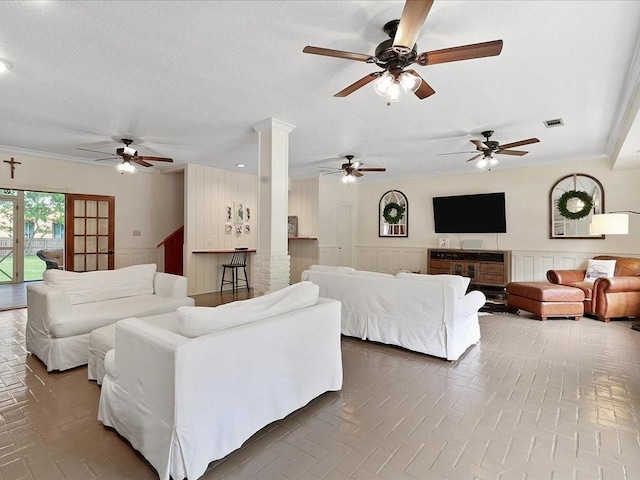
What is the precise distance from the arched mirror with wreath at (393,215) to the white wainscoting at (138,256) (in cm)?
537

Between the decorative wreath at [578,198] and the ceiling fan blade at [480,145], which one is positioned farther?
the decorative wreath at [578,198]

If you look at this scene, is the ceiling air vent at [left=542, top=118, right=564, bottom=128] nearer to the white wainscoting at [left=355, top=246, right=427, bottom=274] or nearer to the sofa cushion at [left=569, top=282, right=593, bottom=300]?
the sofa cushion at [left=569, top=282, right=593, bottom=300]

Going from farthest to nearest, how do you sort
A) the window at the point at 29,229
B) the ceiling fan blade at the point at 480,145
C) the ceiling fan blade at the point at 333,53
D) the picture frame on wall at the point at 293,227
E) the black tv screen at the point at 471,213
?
the window at the point at 29,229, the picture frame on wall at the point at 293,227, the black tv screen at the point at 471,213, the ceiling fan blade at the point at 480,145, the ceiling fan blade at the point at 333,53

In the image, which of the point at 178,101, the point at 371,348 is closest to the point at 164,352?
the point at 371,348

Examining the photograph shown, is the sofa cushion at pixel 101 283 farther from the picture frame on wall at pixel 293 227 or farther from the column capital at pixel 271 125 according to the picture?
the picture frame on wall at pixel 293 227

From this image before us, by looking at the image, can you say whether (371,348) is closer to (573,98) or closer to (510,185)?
(573,98)

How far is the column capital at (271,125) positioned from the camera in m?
4.16

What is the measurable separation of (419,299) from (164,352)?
267 cm

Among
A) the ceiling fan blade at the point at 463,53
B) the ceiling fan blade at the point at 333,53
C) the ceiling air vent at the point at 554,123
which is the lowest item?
the ceiling fan blade at the point at 463,53

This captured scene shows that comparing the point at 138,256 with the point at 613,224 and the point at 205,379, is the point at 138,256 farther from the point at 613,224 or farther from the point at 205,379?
the point at 613,224

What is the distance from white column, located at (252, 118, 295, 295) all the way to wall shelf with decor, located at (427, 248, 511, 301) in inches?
176

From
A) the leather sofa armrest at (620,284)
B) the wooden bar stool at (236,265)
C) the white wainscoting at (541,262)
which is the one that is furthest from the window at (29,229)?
the leather sofa armrest at (620,284)

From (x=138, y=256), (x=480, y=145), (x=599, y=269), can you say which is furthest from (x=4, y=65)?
(x=599, y=269)

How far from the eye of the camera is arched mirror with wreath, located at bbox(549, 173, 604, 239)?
6191 millimetres
